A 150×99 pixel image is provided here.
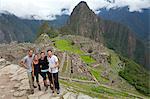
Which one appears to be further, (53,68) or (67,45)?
(67,45)

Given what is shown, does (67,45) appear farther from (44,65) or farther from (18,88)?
(44,65)

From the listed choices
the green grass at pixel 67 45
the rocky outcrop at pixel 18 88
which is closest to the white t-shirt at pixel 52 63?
the rocky outcrop at pixel 18 88

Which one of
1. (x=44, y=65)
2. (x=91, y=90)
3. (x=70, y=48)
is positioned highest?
(x=70, y=48)

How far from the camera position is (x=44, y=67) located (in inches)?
601

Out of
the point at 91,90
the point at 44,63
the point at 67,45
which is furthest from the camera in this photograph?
the point at 67,45

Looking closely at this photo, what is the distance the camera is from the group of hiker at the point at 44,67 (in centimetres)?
1475

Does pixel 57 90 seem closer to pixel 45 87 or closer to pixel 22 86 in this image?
pixel 45 87

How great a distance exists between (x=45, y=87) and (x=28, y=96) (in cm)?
93

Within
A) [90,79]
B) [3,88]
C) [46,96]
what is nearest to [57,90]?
[46,96]

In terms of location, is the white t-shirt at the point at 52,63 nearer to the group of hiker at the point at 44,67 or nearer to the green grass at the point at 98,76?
the group of hiker at the point at 44,67

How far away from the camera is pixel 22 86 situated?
16.5 metres

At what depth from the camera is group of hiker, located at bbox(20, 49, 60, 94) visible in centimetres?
1475

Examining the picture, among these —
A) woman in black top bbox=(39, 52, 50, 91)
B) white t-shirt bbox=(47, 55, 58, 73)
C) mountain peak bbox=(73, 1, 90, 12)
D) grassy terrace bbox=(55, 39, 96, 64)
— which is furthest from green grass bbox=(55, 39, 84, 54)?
mountain peak bbox=(73, 1, 90, 12)

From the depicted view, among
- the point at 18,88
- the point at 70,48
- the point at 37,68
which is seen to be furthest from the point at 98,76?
the point at 37,68
